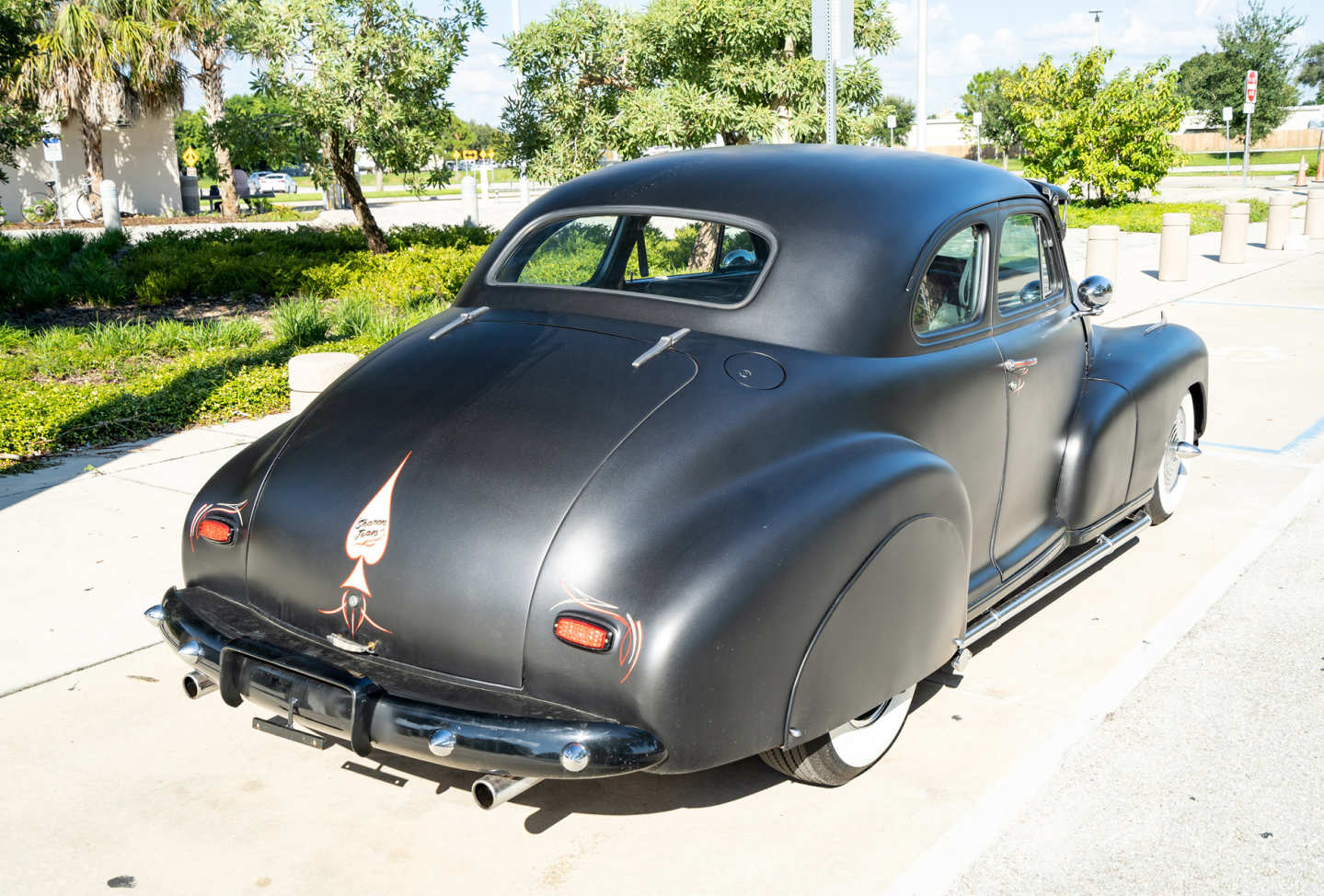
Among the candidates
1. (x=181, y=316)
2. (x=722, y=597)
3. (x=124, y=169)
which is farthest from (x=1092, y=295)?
(x=124, y=169)

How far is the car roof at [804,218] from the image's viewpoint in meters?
3.45

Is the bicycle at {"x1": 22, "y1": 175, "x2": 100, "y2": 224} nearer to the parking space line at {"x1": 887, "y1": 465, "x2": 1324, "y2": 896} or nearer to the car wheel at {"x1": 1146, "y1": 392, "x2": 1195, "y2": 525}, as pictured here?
the car wheel at {"x1": 1146, "y1": 392, "x2": 1195, "y2": 525}

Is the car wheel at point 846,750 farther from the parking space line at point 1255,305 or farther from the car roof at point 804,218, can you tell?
the parking space line at point 1255,305

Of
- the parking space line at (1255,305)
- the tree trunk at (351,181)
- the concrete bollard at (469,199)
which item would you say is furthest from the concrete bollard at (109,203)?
the parking space line at (1255,305)

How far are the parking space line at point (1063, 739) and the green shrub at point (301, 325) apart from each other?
7.41 meters

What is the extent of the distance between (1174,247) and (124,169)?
97.4ft

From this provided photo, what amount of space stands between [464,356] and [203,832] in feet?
5.03

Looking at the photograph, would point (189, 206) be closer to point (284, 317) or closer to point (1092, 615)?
point (284, 317)

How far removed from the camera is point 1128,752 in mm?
3559

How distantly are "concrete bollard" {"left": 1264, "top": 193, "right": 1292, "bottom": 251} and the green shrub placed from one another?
A: 51.4ft

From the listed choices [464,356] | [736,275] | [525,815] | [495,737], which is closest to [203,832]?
[525,815]

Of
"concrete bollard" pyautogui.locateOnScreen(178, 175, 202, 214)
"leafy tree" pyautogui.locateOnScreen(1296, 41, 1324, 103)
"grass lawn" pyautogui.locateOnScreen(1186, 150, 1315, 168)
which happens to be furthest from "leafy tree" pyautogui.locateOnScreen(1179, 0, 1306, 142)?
"concrete bollard" pyautogui.locateOnScreen(178, 175, 202, 214)

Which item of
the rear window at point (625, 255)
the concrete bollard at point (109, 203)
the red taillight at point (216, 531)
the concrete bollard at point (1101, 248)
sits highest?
the concrete bollard at point (109, 203)

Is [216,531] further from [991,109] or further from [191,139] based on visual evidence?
[991,109]
